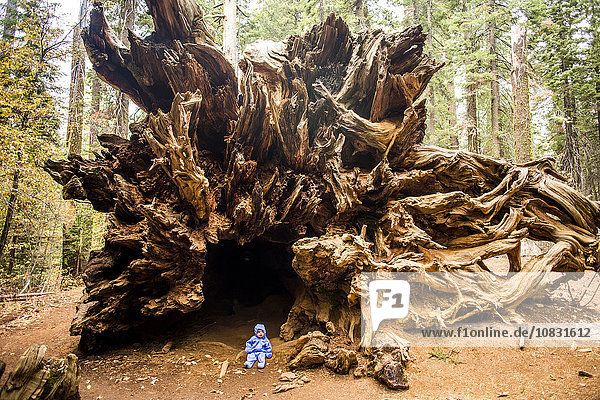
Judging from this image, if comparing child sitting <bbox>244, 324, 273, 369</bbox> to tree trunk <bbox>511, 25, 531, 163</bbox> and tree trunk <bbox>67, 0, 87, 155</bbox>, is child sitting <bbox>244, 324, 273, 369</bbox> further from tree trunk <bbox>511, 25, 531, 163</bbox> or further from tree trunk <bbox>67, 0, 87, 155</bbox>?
tree trunk <bbox>511, 25, 531, 163</bbox>

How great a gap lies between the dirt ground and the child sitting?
128 millimetres

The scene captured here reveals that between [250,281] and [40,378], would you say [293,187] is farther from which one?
[40,378]

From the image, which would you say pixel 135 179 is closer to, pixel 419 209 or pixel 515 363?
pixel 419 209

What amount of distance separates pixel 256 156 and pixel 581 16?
14051 millimetres

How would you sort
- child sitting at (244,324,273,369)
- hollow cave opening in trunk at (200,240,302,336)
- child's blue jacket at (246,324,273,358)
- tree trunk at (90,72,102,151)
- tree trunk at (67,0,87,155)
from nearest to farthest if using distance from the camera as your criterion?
child sitting at (244,324,273,369), child's blue jacket at (246,324,273,358), hollow cave opening in trunk at (200,240,302,336), tree trunk at (67,0,87,155), tree trunk at (90,72,102,151)

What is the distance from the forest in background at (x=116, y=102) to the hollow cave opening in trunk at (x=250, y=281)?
4.19 m

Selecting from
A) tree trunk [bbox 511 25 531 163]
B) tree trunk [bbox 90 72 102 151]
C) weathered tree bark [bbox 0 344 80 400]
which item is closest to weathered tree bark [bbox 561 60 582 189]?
tree trunk [bbox 511 25 531 163]

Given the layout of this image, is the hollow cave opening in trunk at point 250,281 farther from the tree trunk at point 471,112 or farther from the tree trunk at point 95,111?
the tree trunk at point 471,112

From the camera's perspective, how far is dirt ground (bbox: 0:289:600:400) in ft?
12.2

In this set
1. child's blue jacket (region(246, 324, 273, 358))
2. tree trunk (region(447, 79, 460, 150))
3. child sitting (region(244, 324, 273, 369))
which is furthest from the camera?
tree trunk (region(447, 79, 460, 150))

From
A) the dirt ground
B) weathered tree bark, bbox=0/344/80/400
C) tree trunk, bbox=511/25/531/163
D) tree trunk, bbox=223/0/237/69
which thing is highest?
tree trunk, bbox=223/0/237/69

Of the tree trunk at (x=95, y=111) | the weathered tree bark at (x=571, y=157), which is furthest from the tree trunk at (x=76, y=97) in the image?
the weathered tree bark at (x=571, y=157)

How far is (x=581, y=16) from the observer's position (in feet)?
36.9

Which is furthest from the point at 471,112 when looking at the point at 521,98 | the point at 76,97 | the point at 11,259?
the point at 11,259
